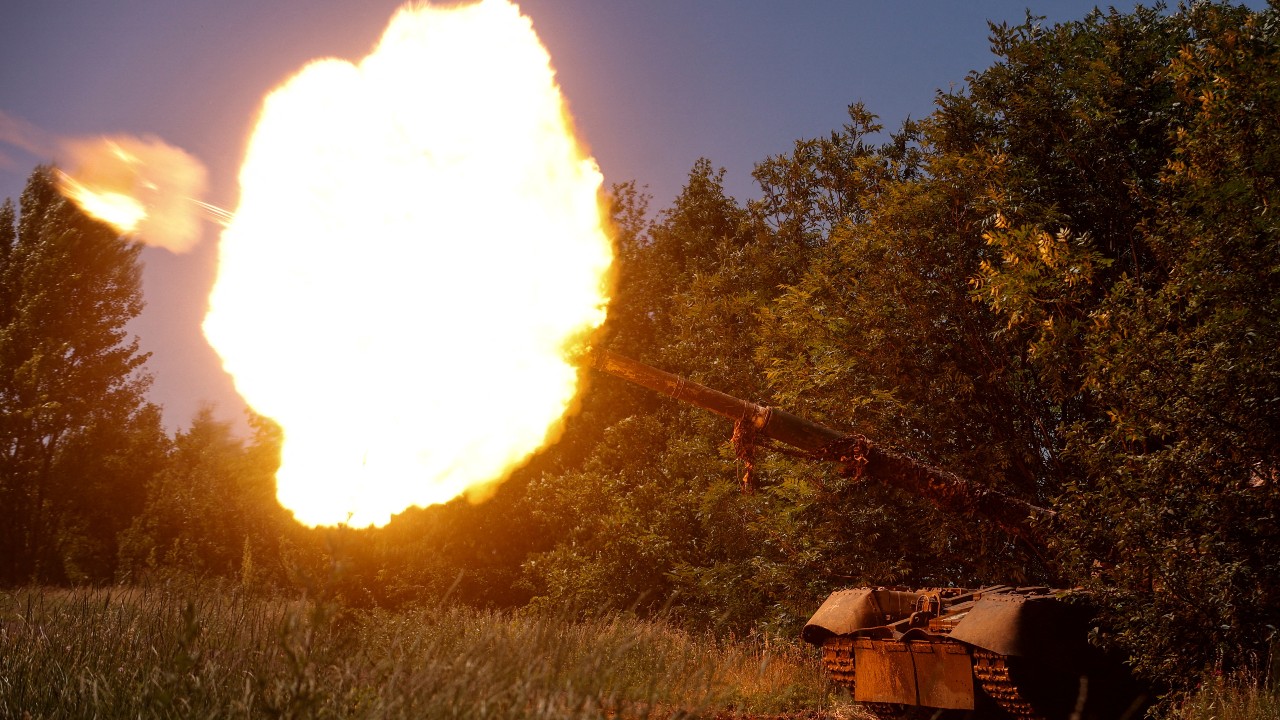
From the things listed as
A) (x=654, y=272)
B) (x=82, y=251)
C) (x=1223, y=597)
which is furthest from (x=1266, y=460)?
(x=82, y=251)

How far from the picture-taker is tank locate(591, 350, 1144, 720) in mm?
8406

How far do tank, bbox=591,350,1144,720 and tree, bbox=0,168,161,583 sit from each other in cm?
2659

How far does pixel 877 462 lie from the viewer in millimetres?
10125

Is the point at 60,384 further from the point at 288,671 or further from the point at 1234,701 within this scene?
the point at 1234,701

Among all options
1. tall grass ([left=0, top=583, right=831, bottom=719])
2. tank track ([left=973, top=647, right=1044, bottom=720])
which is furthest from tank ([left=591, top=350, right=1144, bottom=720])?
tall grass ([left=0, top=583, right=831, bottom=719])

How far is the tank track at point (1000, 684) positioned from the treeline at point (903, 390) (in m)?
1.32

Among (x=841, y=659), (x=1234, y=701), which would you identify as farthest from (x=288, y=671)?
(x=1234, y=701)

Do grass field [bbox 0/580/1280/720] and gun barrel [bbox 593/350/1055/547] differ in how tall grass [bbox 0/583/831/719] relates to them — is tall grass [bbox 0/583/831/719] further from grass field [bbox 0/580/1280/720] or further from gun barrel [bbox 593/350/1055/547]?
gun barrel [bbox 593/350/1055/547]

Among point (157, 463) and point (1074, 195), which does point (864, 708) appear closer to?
point (1074, 195)

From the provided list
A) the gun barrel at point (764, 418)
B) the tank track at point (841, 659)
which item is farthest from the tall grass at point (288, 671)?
the tank track at point (841, 659)

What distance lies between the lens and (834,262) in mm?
19625

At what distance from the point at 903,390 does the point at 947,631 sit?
8.12 m

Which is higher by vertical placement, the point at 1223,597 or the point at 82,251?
the point at 82,251

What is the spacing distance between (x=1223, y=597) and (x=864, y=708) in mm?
4650
